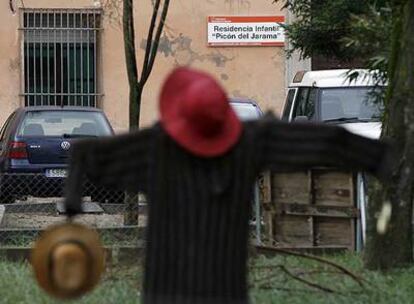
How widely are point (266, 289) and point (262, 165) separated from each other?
278 centimetres

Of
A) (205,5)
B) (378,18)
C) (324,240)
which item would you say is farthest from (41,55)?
(378,18)

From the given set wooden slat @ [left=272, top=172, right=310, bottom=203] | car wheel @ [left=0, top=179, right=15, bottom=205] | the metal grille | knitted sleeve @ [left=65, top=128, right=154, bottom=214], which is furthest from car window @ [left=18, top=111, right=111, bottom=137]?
knitted sleeve @ [left=65, top=128, right=154, bottom=214]

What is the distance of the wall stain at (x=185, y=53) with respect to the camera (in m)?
21.9

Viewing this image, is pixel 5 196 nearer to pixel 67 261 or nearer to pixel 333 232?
pixel 333 232

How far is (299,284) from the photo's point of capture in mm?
7070

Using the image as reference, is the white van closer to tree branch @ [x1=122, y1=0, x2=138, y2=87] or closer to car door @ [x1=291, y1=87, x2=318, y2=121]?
car door @ [x1=291, y1=87, x2=318, y2=121]

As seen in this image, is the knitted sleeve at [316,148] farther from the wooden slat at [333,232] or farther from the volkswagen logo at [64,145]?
the volkswagen logo at [64,145]

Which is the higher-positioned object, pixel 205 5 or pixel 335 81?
pixel 205 5

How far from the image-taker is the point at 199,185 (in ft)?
13.8

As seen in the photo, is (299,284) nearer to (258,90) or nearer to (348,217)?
(348,217)

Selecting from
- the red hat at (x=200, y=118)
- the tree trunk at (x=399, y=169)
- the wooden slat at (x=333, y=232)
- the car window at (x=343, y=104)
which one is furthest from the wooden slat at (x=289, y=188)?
the red hat at (x=200, y=118)

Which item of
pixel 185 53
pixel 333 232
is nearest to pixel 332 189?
pixel 333 232

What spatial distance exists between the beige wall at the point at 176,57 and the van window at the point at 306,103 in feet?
23.1

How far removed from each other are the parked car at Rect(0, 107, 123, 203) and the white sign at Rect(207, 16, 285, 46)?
23.1 ft
